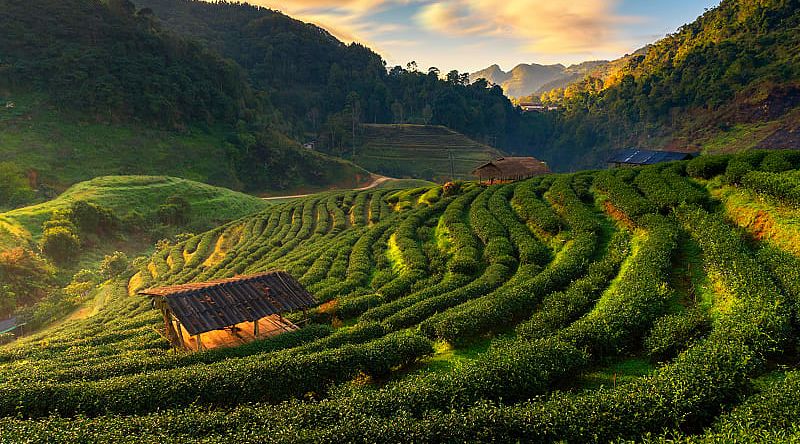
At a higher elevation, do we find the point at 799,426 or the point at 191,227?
the point at 799,426

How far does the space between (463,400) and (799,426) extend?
6.96 m

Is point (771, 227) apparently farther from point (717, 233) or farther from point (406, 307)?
point (406, 307)

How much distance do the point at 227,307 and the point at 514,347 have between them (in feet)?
40.5

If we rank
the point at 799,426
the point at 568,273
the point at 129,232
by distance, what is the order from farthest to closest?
the point at 129,232
the point at 568,273
the point at 799,426

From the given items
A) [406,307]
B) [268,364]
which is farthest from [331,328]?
[268,364]

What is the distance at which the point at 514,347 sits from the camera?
1392 centimetres

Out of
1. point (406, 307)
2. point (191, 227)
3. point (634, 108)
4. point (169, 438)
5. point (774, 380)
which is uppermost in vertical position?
point (634, 108)

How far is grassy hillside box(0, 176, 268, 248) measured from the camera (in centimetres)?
4790

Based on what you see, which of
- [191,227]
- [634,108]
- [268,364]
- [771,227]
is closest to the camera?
[268,364]

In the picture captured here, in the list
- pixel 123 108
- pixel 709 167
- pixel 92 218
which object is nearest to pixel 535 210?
pixel 709 167

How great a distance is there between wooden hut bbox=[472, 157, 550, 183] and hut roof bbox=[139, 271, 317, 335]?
3823cm

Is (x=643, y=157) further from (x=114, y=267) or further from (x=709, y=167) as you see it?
(x=114, y=267)

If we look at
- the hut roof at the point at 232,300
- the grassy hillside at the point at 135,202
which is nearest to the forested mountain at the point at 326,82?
the grassy hillside at the point at 135,202

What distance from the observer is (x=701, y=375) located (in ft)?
34.6
